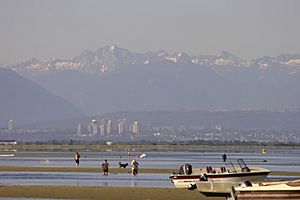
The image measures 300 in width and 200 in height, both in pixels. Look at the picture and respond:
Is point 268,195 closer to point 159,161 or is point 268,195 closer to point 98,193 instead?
point 98,193

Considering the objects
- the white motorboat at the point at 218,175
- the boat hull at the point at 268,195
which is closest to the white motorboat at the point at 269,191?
the boat hull at the point at 268,195

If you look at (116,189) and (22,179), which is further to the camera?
(22,179)

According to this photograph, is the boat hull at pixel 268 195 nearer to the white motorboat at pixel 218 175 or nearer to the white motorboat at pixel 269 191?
the white motorboat at pixel 269 191

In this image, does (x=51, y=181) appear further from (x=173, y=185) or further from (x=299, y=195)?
(x=299, y=195)

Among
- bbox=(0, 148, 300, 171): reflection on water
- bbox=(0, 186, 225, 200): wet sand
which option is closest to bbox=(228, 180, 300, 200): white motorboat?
bbox=(0, 186, 225, 200): wet sand

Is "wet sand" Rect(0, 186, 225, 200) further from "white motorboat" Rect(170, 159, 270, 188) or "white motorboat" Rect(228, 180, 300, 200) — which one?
"white motorboat" Rect(228, 180, 300, 200)

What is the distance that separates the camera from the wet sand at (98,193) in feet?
161

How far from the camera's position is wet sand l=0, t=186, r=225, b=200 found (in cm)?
4894

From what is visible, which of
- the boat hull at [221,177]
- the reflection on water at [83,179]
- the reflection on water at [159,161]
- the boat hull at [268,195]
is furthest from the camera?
the reflection on water at [159,161]

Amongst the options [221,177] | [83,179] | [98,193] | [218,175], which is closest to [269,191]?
[221,177]

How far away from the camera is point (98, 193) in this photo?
1994 inches

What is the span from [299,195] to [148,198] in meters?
10.0

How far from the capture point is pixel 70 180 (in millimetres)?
61531

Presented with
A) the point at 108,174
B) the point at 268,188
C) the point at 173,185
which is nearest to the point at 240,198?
the point at 268,188
